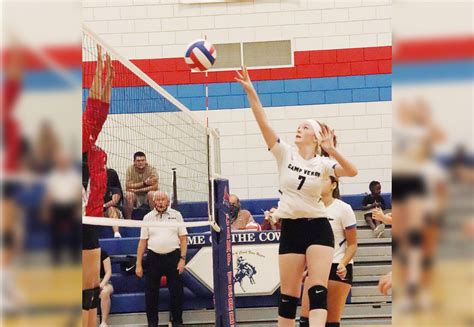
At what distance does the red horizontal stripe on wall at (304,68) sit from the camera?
12.1 m

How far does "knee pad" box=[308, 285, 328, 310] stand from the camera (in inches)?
207

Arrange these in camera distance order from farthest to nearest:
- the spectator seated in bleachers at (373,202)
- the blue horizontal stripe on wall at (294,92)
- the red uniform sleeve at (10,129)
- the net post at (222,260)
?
the blue horizontal stripe on wall at (294,92), the spectator seated in bleachers at (373,202), the net post at (222,260), the red uniform sleeve at (10,129)

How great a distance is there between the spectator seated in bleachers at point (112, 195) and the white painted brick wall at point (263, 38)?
4247mm

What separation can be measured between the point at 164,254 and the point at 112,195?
1.75 metres

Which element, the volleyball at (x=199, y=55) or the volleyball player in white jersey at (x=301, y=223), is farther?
the volleyball at (x=199, y=55)

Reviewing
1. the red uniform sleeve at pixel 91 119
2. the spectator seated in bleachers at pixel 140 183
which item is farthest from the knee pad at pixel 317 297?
the spectator seated in bleachers at pixel 140 183

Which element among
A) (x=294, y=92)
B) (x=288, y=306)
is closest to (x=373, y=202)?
(x=294, y=92)

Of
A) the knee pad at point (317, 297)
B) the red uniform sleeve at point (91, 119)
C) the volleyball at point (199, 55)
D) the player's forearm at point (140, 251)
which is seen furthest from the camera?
the player's forearm at point (140, 251)

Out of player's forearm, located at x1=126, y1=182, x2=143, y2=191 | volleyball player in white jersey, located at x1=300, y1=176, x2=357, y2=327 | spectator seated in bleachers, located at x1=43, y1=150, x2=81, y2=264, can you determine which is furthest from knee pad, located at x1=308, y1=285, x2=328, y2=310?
spectator seated in bleachers, located at x1=43, y1=150, x2=81, y2=264

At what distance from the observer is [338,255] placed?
6023 mm

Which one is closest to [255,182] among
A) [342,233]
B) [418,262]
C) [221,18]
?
[221,18]

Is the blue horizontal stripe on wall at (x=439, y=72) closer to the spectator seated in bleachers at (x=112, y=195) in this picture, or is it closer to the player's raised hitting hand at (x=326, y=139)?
the player's raised hitting hand at (x=326, y=139)

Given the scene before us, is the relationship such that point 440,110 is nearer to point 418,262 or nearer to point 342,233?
point 418,262

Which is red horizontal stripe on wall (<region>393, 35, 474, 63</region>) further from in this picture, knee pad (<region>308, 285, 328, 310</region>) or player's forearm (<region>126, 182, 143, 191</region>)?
player's forearm (<region>126, 182, 143, 191</region>)
